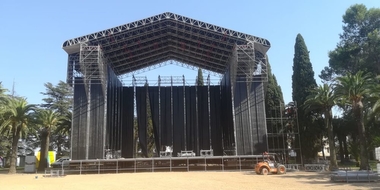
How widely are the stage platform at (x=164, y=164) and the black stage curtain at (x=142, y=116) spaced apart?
545 centimetres

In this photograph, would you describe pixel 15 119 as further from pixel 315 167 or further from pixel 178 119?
pixel 315 167

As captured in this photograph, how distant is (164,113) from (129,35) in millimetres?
11052

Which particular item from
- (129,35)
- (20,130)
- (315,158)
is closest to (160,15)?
(129,35)

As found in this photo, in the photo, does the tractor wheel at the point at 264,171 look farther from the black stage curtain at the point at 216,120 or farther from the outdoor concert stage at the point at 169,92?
the black stage curtain at the point at 216,120

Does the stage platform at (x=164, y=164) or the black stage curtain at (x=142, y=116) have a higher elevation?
the black stage curtain at (x=142, y=116)

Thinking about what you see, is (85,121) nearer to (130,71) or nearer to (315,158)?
(130,71)

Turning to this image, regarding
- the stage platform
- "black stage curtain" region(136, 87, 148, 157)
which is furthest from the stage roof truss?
the stage platform

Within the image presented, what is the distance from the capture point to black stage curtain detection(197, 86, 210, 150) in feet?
137

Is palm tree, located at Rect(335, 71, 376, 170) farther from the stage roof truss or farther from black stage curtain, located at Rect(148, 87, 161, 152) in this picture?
black stage curtain, located at Rect(148, 87, 161, 152)

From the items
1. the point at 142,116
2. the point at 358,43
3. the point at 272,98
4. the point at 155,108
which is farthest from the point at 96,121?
the point at 358,43

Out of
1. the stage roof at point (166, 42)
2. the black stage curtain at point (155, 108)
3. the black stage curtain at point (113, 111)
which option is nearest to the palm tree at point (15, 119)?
the stage roof at point (166, 42)

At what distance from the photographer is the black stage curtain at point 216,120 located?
42.1 m

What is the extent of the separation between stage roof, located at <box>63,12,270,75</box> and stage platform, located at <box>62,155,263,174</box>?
1161 centimetres

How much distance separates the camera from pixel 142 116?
4231cm
